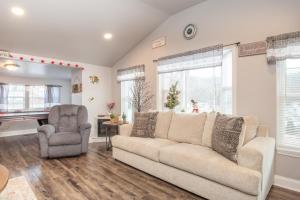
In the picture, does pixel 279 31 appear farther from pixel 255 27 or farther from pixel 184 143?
pixel 184 143

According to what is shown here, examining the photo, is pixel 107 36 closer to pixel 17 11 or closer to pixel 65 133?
pixel 17 11

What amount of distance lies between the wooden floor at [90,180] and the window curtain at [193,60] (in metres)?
2.14

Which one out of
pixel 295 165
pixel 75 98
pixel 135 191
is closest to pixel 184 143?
pixel 135 191

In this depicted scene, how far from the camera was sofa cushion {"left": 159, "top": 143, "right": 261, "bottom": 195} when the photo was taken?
1812mm

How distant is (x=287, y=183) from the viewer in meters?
2.54

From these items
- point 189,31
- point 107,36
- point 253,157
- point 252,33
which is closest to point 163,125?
point 253,157

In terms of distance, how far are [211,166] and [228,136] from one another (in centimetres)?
44

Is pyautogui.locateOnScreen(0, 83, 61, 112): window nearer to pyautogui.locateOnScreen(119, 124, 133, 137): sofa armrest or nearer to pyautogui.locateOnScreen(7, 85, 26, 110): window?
pyautogui.locateOnScreen(7, 85, 26, 110): window

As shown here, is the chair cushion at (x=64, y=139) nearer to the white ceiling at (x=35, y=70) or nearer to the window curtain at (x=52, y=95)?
the white ceiling at (x=35, y=70)

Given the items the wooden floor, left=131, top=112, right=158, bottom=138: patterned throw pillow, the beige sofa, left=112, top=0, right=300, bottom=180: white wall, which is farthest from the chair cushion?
left=112, top=0, right=300, bottom=180: white wall

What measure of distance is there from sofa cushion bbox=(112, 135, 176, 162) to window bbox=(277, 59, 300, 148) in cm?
162

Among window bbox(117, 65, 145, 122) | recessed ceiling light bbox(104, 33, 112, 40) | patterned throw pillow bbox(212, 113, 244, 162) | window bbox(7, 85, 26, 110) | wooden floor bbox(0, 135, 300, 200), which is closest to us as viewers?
patterned throw pillow bbox(212, 113, 244, 162)

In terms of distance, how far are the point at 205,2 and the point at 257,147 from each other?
2.80 m

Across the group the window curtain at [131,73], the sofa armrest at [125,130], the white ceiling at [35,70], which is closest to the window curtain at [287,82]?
the sofa armrest at [125,130]
